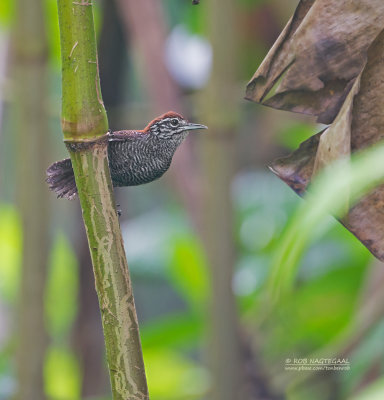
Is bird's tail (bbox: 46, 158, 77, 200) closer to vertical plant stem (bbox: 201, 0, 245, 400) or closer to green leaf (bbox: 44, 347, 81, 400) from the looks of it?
→ vertical plant stem (bbox: 201, 0, 245, 400)

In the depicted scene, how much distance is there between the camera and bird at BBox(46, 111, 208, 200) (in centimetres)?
49

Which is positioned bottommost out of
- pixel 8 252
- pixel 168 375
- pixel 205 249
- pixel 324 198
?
pixel 324 198

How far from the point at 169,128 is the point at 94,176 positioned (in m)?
0.09

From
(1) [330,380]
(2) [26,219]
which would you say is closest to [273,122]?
(1) [330,380]

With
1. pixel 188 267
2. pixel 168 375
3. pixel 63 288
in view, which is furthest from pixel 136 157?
pixel 63 288

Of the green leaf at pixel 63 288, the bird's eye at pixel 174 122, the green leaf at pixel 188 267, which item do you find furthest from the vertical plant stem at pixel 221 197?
the green leaf at pixel 63 288

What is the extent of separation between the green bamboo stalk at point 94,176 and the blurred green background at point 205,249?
5.0 inches

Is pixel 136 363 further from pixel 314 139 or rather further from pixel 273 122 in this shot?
pixel 273 122

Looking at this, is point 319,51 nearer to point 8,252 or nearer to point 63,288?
point 8,252

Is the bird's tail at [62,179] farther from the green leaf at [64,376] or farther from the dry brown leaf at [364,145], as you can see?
the green leaf at [64,376]

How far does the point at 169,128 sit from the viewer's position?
0.52m

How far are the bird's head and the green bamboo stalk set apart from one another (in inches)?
2.5

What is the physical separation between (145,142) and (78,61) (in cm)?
9

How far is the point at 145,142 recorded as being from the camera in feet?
1.69
